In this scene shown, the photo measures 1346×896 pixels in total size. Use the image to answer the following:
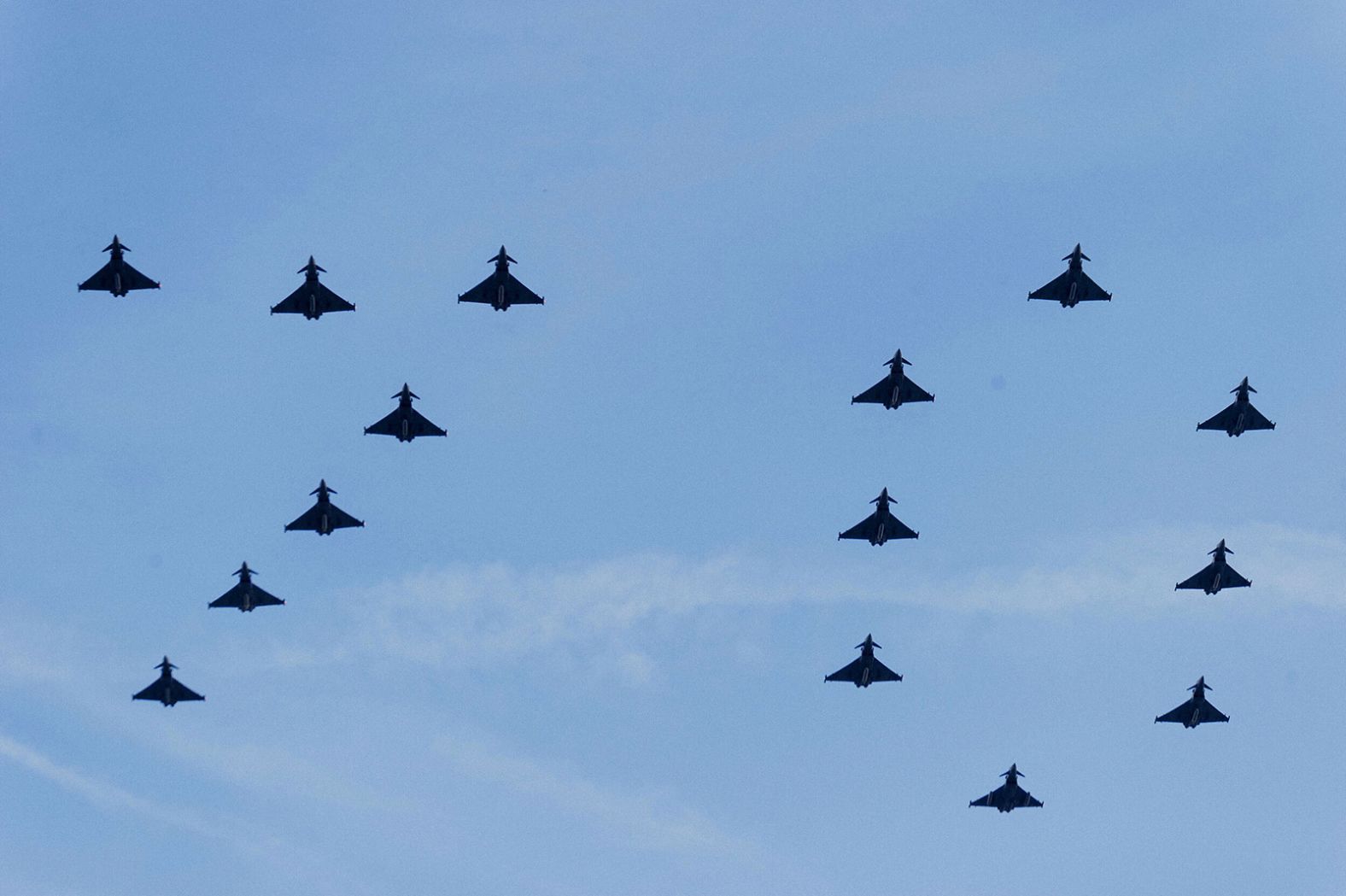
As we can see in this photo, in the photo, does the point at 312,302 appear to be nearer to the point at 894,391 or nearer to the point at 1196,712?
the point at 894,391

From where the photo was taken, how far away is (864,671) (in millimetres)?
145625

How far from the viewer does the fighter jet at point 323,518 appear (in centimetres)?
13962

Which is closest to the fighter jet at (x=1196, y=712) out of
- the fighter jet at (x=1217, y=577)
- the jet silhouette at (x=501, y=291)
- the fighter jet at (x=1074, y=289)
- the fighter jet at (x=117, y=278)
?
the fighter jet at (x=1217, y=577)

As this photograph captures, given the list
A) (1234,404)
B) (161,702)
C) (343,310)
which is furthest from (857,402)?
(161,702)

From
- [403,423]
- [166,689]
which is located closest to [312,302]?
[403,423]

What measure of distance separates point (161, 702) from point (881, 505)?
187ft

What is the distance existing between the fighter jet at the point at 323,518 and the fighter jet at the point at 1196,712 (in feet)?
209

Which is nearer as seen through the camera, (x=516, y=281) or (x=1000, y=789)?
(x=516, y=281)

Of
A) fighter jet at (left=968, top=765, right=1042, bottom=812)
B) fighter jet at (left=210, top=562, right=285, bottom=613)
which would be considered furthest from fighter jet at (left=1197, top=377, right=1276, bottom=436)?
fighter jet at (left=210, top=562, right=285, bottom=613)

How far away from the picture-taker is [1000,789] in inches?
5738

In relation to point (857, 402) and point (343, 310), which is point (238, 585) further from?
point (857, 402)

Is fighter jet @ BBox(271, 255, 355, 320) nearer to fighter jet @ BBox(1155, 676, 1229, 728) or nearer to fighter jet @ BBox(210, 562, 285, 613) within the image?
fighter jet @ BBox(210, 562, 285, 613)

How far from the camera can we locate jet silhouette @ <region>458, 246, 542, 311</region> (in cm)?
13550

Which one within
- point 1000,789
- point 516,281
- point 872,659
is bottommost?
point 1000,789
